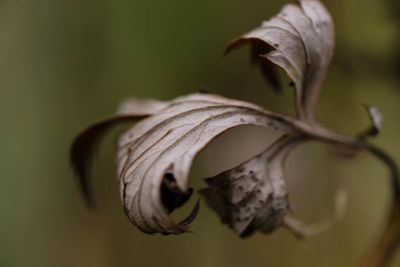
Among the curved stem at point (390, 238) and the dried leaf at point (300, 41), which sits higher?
the dried leaf at point (300, 41)

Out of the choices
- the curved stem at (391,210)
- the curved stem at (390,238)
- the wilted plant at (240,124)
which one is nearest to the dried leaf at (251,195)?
the wilted plant at (240,124)

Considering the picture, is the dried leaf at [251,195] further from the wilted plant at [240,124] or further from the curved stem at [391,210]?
the curved stem at [391,210]

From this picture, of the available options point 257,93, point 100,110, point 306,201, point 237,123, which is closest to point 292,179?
point 306,201

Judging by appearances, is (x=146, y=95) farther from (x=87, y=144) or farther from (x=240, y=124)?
(x=240, y=124)

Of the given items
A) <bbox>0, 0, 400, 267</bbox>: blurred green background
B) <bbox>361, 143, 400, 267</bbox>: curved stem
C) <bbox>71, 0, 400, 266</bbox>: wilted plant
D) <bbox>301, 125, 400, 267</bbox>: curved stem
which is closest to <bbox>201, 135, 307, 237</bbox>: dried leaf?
<bbox>71, 0, 400, 266</bbox>: wilted plant

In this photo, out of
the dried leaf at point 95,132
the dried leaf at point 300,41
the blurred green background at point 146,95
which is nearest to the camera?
the dried leaf at point 300,41

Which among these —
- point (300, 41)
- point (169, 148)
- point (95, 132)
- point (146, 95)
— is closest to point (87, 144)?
point (95, 132)

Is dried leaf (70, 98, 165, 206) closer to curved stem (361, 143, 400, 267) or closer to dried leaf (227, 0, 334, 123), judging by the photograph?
dried leaf (227, 0, 334, 123)
